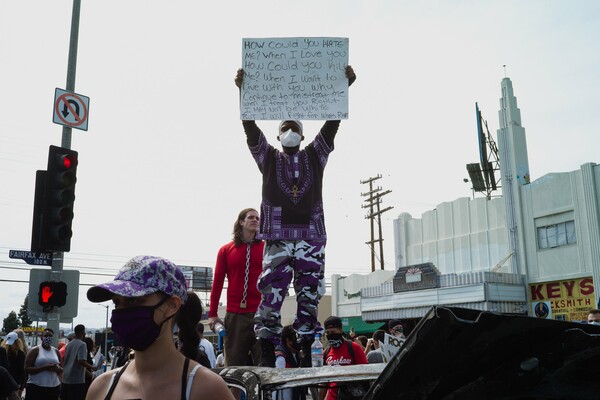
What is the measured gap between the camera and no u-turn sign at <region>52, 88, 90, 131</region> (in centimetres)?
1104

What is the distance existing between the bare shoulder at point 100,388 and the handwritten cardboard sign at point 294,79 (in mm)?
3332

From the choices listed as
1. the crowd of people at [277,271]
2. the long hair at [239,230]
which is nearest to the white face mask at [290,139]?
the crowd of people at [277,271]

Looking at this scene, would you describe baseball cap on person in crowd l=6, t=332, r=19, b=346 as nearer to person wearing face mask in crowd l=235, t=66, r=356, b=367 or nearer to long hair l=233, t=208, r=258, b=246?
long hair l=233, t=208, r=258, b=246

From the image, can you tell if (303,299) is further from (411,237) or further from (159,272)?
(411,237)

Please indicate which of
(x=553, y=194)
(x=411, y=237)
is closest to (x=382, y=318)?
(x=411, y=237)

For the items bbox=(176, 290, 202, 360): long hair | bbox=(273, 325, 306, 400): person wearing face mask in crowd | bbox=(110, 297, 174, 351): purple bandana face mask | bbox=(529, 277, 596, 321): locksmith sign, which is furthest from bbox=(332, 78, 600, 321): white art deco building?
bbox=(110, 297, 174, 351): purple bandana face mask

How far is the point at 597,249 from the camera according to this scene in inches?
1105

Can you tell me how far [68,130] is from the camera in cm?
1108

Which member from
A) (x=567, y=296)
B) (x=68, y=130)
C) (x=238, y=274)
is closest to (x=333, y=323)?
(x=238, y=274)

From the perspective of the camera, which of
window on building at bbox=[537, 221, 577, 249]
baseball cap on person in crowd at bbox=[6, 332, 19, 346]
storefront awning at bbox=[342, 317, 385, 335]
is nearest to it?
baseball cap on person in crowd at bbox=[6, 332, 19, 346]

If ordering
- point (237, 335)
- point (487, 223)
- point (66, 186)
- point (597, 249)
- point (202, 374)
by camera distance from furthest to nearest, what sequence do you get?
point (487, 223)
point (597, 249)
point (66, 186)
point (237, 335)
point (202, 374)

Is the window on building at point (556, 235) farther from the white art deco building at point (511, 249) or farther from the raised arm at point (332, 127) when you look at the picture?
the raised arm at point (332, 127)

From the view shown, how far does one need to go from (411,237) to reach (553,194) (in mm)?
10720

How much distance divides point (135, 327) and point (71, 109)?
9.83 metres
